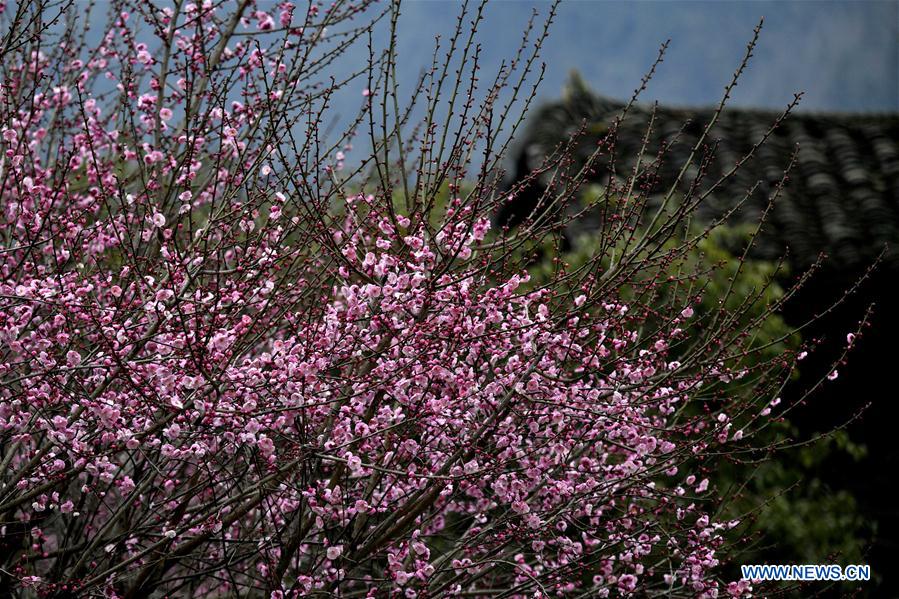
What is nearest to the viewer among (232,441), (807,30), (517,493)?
(232,441)

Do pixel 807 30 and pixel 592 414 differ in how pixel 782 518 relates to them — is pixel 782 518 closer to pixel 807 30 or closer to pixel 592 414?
pixel 592 414

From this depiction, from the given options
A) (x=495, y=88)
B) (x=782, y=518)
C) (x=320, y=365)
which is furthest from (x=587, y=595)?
(x=782, y=518)

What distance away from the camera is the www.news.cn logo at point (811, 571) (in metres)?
6.75

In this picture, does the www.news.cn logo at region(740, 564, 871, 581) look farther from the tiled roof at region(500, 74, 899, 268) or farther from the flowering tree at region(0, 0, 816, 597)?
the tiled roof at region(500, 74, 899, 268)

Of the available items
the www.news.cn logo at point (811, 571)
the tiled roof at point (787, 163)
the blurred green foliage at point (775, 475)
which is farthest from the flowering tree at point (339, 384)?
the tiled roof at point (787, 163)

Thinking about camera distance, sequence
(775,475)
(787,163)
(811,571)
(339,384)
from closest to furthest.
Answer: (339,384) → (811,571) → (775,475) → (787,163)

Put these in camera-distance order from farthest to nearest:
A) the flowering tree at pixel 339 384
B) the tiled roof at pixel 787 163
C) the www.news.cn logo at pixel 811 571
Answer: the tiled roof at pixel 787 163 → the www.news.cn logo at pixel 811 571 → the flowering tree at pixel 339 384

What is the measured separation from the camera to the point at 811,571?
724 centimetres

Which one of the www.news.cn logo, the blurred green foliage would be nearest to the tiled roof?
the blurred green foliage

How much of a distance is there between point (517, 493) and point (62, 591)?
8.12 ft

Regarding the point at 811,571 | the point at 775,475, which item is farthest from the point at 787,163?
the point at 811,571

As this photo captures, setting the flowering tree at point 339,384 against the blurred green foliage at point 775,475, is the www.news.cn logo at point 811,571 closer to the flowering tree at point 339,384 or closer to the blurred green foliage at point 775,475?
the blurred green foliage at point 775,475

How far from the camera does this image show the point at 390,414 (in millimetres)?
4621

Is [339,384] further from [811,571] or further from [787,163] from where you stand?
[787,163]
